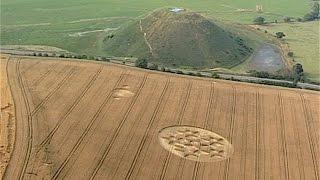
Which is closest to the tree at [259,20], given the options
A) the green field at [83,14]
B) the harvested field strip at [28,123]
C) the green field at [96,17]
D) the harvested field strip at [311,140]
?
the green field at [96,17]

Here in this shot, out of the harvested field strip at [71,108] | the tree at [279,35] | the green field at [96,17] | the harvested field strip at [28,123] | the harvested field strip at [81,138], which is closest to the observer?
the harvested field strip at [28,123]

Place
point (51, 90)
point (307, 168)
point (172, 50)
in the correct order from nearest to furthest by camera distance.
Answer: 1. point (307, 168)
2. point (51, 90)
3. point (172, 50)

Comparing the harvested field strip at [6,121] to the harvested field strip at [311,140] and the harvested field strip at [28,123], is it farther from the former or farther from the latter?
the harvested field strip at [311,140]

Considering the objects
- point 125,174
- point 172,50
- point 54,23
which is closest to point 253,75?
point 172,50

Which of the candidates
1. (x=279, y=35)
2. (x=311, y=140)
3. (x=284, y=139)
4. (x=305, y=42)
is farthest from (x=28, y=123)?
(x=305, y=42)

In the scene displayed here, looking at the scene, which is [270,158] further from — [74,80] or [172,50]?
[172,50]
